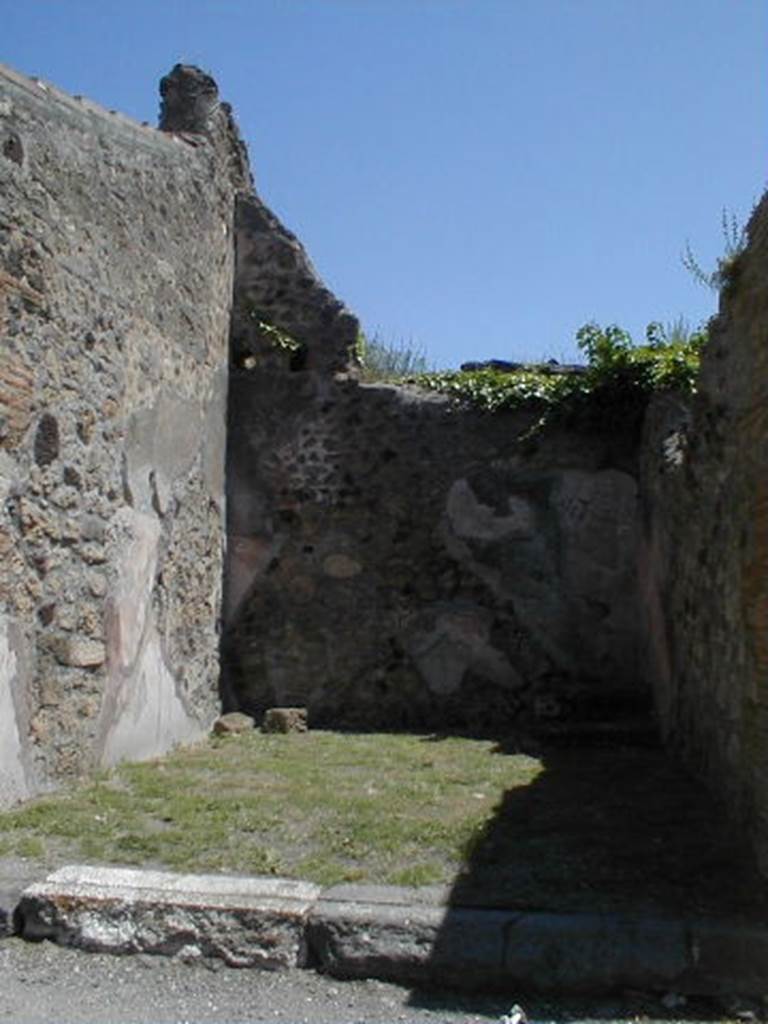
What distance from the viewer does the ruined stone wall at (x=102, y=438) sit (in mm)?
4891

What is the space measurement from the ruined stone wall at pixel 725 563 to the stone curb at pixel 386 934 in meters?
0.57

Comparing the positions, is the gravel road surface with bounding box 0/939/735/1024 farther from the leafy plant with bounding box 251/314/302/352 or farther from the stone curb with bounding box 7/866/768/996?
the leafy plant with bounding box 251/314/302/352

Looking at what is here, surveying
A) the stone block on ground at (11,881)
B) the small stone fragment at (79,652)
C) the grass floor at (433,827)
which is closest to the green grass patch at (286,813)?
the grass floor at (433,827)

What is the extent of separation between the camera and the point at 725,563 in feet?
14.6

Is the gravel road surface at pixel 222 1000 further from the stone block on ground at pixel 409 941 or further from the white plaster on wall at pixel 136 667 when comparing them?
the white plaster on wall at pixel 136 667

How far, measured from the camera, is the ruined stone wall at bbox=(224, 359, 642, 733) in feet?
24.9

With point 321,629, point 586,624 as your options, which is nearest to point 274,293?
point 321,629

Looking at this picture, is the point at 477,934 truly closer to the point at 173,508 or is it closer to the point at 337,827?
the point at 337,827

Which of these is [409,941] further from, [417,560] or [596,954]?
[417,560]

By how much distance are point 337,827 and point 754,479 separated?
198 centimetres

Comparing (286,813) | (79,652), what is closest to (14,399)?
(79,652)

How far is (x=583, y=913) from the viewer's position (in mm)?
3268

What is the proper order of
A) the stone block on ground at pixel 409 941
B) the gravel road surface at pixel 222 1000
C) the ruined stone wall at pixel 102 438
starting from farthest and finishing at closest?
the ruined stone wall at pixel 102 438, the stone block on ground at pixel 409 941, the gravel road surface at pixel 222 1000

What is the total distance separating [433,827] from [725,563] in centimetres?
150
